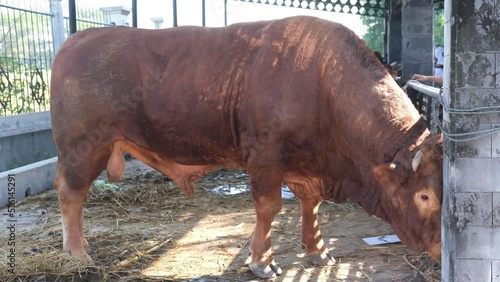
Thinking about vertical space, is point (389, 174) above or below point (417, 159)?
below

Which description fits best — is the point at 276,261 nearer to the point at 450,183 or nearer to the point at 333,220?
the point at 333,220

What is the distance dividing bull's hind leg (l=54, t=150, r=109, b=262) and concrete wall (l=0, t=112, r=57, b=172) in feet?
12.7

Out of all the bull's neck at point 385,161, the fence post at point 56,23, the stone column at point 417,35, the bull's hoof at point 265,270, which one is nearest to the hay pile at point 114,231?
the bull's hoof at point 265,270

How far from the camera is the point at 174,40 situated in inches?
196

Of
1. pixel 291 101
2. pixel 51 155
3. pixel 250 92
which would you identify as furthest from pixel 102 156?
pixel 51 155

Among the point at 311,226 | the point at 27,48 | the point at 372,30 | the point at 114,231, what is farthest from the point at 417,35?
the point at 372,30

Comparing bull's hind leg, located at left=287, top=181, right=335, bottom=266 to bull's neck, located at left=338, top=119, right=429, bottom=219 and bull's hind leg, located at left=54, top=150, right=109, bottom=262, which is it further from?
bull's hind leg, located at left=54, top=150, right=109, bottom=262

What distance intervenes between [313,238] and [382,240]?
807 millimetres

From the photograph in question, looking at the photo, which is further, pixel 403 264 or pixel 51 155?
pixel 51 155

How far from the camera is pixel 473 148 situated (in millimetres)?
3043

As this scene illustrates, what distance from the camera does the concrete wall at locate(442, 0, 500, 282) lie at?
300 cm

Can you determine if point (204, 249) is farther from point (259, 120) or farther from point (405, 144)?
point (405, 144)

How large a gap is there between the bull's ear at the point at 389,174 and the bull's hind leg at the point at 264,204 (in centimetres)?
87

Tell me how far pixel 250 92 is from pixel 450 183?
6.20 ft
